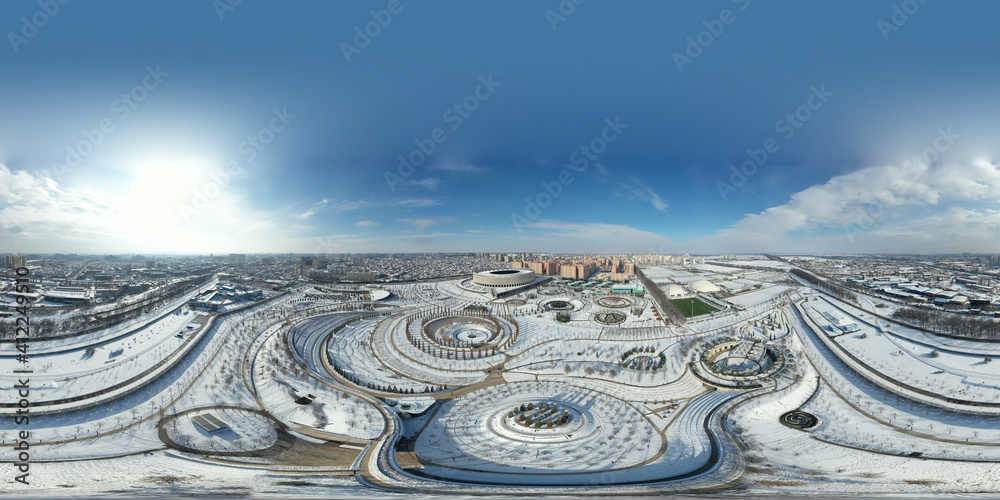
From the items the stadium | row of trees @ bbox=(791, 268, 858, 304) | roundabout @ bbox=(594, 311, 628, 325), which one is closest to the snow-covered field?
roundabout @ bbox=(594, 311, 628, 325)

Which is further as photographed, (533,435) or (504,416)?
(504,416)

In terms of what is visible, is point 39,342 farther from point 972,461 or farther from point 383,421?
point 972,461

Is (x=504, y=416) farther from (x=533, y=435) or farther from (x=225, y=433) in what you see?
(x=225, y=433)

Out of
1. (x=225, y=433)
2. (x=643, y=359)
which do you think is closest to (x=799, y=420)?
(x=643, y=359)

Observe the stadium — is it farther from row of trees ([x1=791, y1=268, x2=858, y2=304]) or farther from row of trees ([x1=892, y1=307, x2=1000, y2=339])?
row of trees ([x1=892, y1=307, x2=1000, y2=339])

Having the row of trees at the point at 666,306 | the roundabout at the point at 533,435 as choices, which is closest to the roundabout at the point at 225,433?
the roundabout at the point at 533,435

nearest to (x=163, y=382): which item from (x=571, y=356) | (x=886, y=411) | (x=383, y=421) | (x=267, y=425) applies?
(x=267, y=425)
